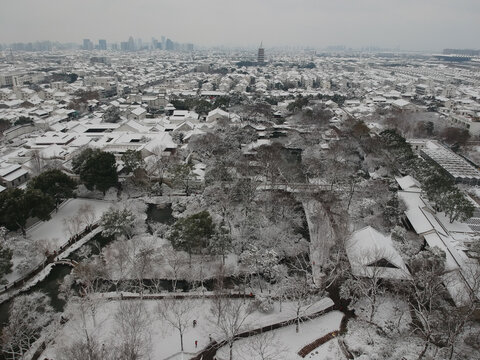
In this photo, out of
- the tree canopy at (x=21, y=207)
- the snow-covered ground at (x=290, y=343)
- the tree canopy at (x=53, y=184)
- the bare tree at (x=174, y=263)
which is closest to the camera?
the snow-covered ground at (x=290, y=343)

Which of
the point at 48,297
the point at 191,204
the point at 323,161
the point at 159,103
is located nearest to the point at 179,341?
the point at 48,297

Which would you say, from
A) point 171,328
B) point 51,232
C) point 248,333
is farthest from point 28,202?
point 248,333

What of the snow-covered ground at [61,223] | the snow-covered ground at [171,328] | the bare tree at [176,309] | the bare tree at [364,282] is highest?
the bare tree at [364,282]

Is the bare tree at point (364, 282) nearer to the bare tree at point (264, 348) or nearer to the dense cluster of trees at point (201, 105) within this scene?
the bare tree at point (264, 348)

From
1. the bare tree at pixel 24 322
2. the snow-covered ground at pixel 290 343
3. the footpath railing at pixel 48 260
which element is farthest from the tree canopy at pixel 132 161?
the snow-covered ground at pixel 290 343

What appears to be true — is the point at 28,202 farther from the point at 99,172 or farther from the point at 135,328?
the point at 135,328

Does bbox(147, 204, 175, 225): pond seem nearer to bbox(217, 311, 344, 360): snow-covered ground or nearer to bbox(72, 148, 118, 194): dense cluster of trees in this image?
bbox(72, 148, 118, 194): dense cluster of trees
